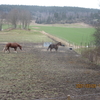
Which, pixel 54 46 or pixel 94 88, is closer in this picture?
pixel 94 88

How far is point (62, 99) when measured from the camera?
7.00 metres

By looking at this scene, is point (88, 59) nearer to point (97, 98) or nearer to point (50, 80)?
point (50, 80)

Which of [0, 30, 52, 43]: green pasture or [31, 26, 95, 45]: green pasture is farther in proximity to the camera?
[31, 26, 95, 45]: green pasture

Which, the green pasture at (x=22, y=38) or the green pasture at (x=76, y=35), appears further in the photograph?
the green pasture at (x=76, y=35)

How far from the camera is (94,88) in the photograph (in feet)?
28.9

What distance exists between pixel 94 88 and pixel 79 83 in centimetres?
97

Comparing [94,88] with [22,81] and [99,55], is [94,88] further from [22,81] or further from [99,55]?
[99,55]

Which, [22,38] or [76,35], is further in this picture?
[76,35]

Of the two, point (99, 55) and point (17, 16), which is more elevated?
point (17, 16)

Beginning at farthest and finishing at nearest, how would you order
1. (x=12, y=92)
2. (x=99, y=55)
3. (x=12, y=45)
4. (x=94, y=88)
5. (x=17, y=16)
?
(x=17, y=16)
(x=12, y=45)
(x=99, y=55)
(x=94, y=88)
(x=12, y=92)

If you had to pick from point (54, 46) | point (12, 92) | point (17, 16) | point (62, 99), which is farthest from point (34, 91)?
point (17, 16)

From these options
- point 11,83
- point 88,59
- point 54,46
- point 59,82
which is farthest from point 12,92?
point 54,46

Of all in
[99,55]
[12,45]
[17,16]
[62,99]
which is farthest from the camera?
[17,16]

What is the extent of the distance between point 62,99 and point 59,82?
270 centimetres
